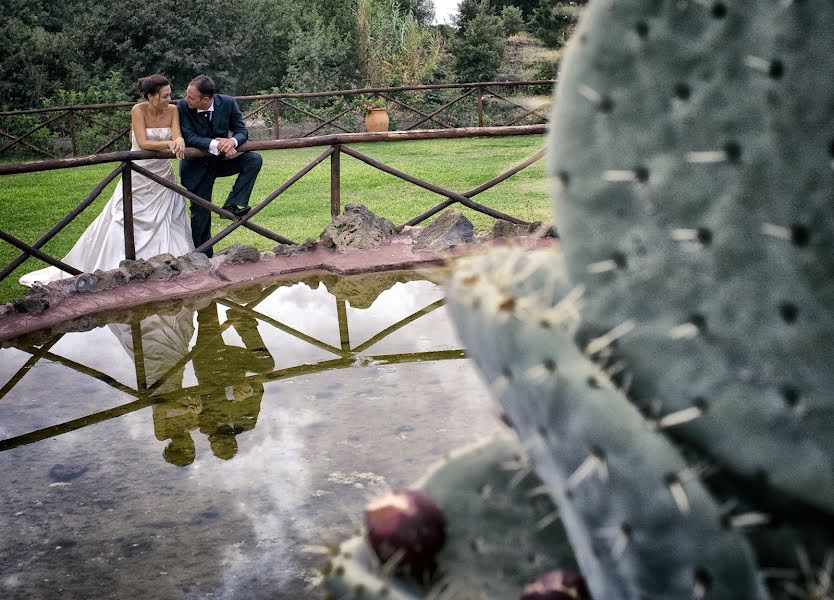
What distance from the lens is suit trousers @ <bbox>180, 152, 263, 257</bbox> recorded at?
7.90m

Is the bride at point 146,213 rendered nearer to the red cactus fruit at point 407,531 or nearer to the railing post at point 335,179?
the railing post at point 335,179

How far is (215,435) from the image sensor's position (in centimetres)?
428

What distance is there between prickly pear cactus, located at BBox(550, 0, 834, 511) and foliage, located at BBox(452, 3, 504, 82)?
21429 millimetres

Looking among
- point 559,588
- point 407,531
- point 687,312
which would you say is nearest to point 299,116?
point 407,531

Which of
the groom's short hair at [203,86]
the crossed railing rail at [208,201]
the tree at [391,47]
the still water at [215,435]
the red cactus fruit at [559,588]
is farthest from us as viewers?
the tree at [391,47]

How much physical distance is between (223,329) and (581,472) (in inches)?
186

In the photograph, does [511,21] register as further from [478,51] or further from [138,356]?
[138,356]

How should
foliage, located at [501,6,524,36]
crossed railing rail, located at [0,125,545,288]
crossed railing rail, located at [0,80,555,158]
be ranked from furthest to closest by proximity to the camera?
foliage, located at [501,6,524,36]
crossed railing rail, located at [0,80,555,158]
crossed railing rail, located at [0,125,545,288]

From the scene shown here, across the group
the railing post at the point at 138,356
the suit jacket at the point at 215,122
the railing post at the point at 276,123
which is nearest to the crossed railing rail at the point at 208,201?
the suit jacket at the point at 215,122

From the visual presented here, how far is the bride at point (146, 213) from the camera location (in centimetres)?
766

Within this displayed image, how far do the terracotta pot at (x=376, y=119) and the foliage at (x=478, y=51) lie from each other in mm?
5074

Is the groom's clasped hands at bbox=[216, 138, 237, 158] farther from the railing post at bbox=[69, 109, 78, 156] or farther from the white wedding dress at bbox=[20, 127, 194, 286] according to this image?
the railing post at bbox=[69, 109, 78, 156]

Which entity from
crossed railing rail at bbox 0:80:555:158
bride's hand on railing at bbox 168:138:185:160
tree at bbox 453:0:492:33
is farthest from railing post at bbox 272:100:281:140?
bride's hand on railing at bbox 168:138:185:160

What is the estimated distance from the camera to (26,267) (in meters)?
8.58
